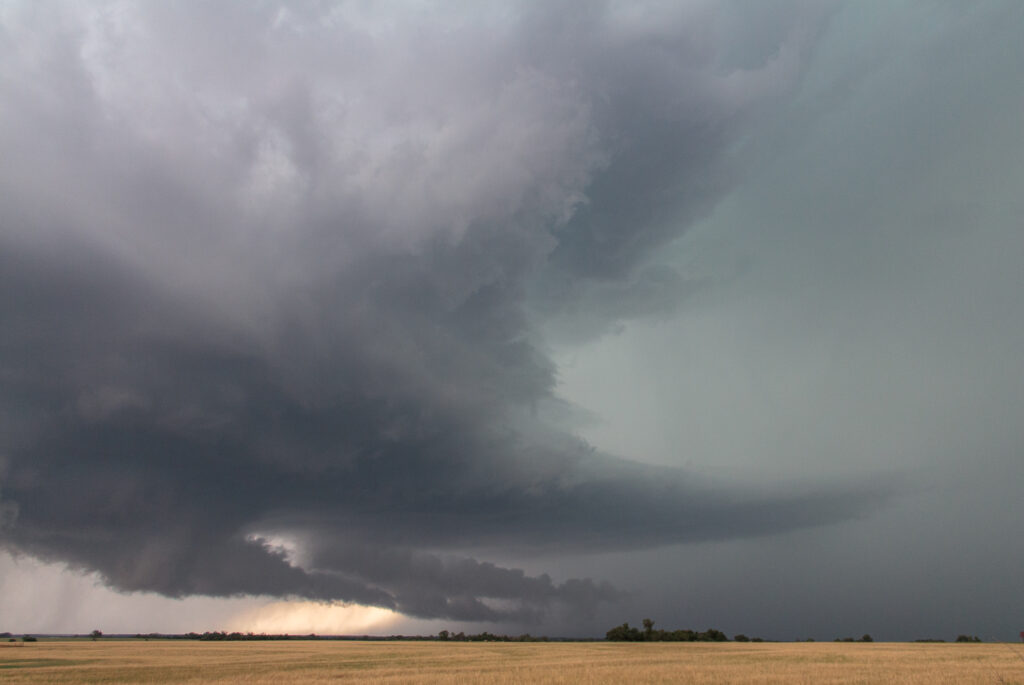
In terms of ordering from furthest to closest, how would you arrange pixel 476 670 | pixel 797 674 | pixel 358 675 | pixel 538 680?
pixel 476 670
pixel 358 675
pixel 797 674
pixel 538 680

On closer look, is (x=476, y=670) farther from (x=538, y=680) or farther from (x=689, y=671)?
(x=689, y=671)


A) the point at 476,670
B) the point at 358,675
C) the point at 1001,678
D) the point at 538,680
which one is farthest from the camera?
the point at 476,670

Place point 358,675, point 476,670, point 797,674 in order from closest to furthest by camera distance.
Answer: point 797,674 → point 358,675 → point 476,670

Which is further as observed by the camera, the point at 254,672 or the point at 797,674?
the point at 254,672

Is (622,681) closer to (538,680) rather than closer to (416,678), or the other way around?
(538,680)

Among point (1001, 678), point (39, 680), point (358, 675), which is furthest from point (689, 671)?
point (39, 680)

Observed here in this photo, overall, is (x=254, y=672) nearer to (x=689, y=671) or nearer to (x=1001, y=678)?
(x=689, y=671)

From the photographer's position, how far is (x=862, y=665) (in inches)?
2717

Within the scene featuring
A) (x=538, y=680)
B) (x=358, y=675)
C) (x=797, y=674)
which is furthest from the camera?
(x=358, y=675)

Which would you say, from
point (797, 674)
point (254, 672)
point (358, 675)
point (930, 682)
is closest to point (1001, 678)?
point (930, 682)

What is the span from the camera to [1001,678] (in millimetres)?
47906

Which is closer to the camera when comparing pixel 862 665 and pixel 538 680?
pixel 538 680

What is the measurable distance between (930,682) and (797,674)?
10534mm

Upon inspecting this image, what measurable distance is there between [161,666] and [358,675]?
95.5 feet
